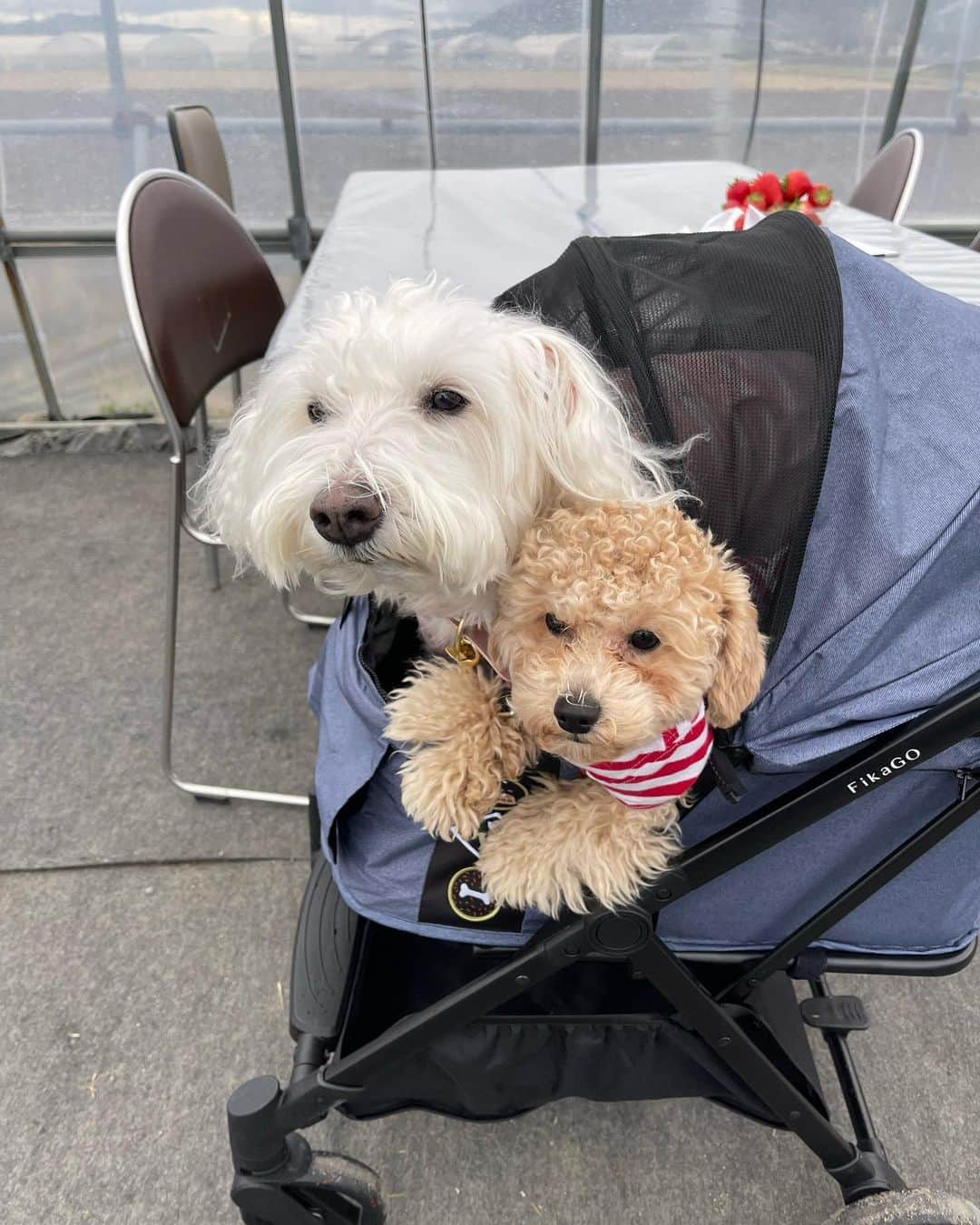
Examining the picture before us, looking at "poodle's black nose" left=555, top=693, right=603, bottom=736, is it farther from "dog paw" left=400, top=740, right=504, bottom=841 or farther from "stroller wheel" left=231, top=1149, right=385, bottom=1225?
"stroller wheel" left=231, top=1149, right=385, bottom=1225

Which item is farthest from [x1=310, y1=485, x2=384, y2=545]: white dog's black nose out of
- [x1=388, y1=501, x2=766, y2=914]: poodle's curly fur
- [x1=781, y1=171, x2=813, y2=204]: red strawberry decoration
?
[x1=781, y1=171, x2=813, y2=204]: red strawberry decoration

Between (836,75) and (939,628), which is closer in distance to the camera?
(939,628)

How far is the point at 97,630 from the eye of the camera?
2.28 m

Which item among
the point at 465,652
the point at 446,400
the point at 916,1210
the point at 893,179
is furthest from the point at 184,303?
the point at 893,179

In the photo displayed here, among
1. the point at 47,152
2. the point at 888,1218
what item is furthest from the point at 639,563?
the point at 47,152

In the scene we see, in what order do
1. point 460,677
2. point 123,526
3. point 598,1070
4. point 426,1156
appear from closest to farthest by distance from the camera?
point 460,677, point 598,1070, point 426,1156, point 123,526

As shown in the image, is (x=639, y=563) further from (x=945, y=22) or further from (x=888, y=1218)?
(x=945, y=22)

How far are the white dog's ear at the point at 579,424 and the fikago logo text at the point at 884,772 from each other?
13.0 inches

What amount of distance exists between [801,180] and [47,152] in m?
2.64

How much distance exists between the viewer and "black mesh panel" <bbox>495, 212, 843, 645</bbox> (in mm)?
790

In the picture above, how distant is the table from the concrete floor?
101 centimetres

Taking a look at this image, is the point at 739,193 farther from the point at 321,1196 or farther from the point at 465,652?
the point at 321,1196

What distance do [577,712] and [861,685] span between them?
0.27m

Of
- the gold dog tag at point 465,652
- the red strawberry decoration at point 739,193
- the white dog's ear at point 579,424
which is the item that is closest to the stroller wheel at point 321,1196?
the gold dog tag at point 465,652
